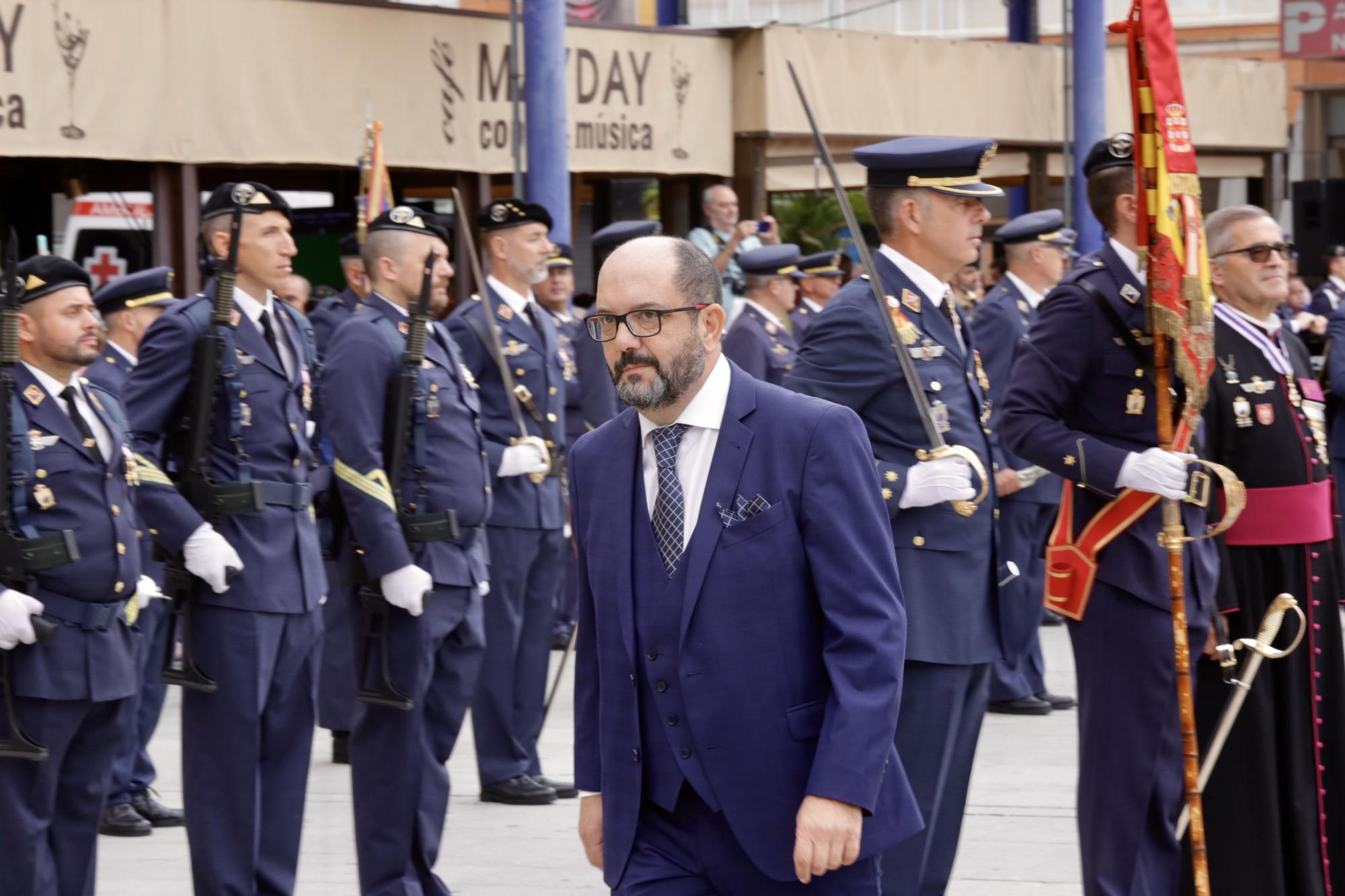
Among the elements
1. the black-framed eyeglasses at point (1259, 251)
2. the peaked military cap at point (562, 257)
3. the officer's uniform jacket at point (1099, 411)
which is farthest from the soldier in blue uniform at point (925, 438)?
the peaked military cap at point (562, 257)

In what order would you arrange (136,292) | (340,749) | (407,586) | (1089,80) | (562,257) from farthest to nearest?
(1089,80) → (562,257) → (340,749) → (136,292) → (407,586)

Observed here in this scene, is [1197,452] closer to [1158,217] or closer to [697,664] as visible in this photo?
[1158,217]

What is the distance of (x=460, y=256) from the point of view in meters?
12.2

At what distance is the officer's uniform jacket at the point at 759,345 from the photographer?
10062 mm

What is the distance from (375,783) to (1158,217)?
2.61 metres

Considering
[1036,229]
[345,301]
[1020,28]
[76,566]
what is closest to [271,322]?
[76,566]

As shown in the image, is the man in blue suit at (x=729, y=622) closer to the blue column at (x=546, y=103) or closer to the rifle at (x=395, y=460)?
the rifle at (x=395, y=460)

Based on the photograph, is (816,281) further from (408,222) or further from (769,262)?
(408,222)

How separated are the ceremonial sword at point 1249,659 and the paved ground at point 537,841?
2.85 ft

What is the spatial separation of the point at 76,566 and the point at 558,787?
2.66 metres

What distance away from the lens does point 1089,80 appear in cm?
1520

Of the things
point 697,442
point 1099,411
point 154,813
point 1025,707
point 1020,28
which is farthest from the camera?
point 1020,28

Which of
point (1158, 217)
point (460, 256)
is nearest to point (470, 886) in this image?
point (1158, 217)

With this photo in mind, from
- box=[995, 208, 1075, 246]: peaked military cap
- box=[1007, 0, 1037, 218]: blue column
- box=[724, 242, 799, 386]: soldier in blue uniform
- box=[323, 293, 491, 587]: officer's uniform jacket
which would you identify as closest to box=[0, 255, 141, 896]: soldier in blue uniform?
box=[323, 293, 491, 587]: officer's uniform jacket
